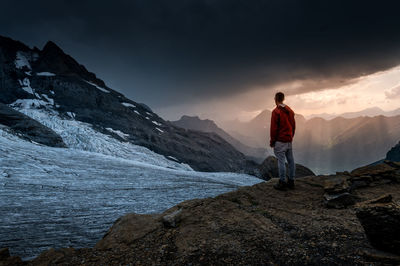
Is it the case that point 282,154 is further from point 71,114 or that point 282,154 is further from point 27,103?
point 27,103

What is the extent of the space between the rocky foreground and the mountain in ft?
149

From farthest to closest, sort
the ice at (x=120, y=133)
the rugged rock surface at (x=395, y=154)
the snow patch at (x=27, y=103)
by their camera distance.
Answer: the rugged rock surface at (x=395, y=154), the ice at (x=120, y=133), the snow patch at (x=27, y=103)

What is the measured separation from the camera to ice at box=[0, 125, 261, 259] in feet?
24.8

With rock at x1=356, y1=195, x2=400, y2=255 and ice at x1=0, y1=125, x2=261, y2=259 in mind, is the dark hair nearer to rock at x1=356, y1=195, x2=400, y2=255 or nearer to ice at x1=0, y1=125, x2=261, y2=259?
rock at x1=356, y1=195, x2=400, y2=255

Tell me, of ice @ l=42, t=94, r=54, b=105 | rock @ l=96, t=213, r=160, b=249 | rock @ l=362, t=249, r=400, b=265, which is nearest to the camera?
rock @ l=362, t=249, r=400, b=265

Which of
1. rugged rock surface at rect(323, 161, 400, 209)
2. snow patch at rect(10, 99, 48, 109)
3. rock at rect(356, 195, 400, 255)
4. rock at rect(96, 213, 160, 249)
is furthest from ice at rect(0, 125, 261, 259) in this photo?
snow patch at rect(10, 99, 48, 109)

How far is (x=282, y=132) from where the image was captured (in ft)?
28.1

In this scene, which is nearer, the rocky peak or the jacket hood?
the jacket hood

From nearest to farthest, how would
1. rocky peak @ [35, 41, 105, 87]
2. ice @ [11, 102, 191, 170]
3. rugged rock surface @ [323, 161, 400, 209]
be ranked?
rugged rock surface @ [323, 161, 400, 209], ice @ [11, 102, 191, 170], rocky peak @ [35, 41, 105, 87]

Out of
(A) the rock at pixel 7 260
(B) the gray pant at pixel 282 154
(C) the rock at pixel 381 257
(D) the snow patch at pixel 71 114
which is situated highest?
(D) the snow patch at pixel 71 114

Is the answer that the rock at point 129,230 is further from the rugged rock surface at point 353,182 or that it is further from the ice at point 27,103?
the ice at point 27,103

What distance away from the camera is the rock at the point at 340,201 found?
6.61 metres

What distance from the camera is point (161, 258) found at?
4559 mm

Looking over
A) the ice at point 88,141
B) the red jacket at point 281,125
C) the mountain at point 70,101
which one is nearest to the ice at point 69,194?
the red jacket at point 281,125
